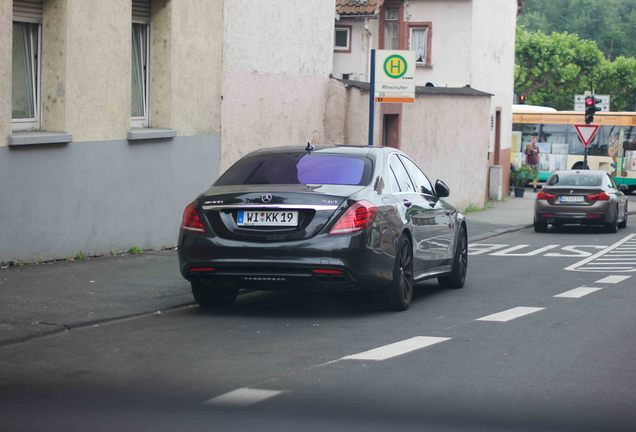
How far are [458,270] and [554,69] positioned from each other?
304 feet

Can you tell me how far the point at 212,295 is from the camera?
40.0ft

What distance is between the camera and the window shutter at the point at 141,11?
1812 cm

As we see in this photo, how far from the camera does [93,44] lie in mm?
16625

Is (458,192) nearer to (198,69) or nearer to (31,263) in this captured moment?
(198,69)

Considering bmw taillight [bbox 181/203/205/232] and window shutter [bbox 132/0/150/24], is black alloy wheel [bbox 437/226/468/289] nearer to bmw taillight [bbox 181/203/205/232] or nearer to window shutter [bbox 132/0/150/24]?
bmw taillight [bbox 181/203/205/232]

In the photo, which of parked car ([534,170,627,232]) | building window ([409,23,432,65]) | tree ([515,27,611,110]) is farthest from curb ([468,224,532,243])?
tree ([515,27,611,110])

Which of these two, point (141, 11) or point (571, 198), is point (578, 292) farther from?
point (571, 198)

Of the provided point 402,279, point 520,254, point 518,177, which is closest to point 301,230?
point 402,279

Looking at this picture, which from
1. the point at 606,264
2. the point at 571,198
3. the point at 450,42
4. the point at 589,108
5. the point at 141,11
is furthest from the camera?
the point at 589,108

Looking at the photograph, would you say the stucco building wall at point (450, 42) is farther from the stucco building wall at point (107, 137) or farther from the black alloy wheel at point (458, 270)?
the black alloy wheel at point (458, 270)

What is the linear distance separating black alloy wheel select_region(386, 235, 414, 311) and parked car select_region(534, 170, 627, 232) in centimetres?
1640

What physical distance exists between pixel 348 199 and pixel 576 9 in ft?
434

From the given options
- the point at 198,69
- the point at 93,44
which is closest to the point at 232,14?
the point at 198,69

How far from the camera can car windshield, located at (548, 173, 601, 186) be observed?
29.1m
